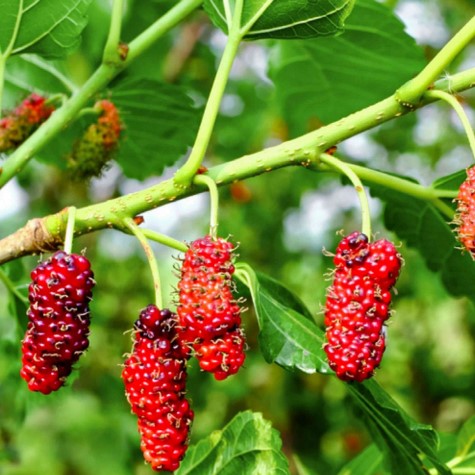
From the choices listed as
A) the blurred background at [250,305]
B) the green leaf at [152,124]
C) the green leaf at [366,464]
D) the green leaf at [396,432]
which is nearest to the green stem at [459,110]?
the green leaf at [396,432]

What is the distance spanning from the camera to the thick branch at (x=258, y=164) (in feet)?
2.88

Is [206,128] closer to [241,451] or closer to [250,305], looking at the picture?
[241,451]

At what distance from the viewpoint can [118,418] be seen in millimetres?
3033

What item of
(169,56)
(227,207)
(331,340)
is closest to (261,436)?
(331,340)

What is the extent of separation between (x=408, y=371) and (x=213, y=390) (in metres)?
0.84

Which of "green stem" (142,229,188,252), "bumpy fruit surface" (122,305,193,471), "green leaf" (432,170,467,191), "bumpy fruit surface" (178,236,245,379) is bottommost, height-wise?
"bumpy fruit surface" (122,305,193,471)

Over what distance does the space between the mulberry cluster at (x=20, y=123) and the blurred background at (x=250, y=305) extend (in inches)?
50.1

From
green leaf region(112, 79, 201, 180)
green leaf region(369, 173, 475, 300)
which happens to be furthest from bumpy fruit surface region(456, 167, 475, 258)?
green leaf region(112, 79, 201, 180)

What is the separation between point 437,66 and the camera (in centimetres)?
84

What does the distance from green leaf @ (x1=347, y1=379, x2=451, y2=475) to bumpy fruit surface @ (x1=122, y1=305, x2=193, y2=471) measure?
268 millimetres

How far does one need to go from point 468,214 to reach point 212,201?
0.81 feet

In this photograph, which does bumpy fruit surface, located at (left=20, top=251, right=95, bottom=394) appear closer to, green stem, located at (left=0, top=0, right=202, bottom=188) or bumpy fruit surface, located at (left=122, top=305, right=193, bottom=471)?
bumpy fruit surface, located at (left=122, top=305, right=193, bottom=471)

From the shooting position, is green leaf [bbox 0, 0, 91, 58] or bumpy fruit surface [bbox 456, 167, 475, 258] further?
green leaf [bbox 0, 0, 91, 58]

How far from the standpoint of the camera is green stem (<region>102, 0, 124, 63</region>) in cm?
112
